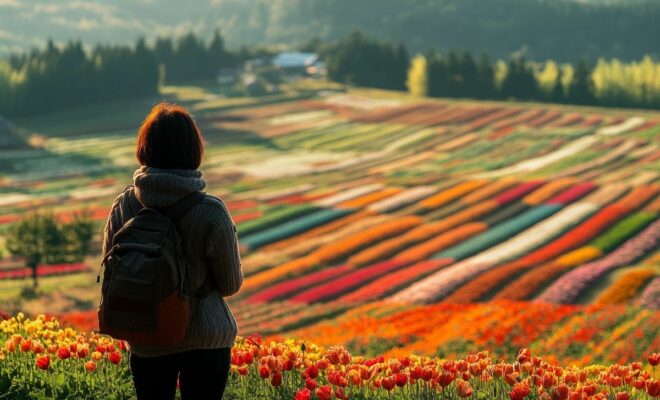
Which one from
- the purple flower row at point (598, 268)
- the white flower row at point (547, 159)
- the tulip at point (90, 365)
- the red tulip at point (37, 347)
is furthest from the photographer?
the white flower row at point (547, 159)

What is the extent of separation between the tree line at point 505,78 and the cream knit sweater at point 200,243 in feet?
349

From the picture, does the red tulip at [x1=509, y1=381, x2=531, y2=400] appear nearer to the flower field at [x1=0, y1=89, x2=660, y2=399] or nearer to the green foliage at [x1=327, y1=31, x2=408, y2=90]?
the flower field at [x1=0, y1=89, x2=660, y2=399]

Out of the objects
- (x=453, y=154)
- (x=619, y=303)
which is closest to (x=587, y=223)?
(x=619, y=303)

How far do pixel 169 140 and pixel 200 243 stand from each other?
30.3 inches

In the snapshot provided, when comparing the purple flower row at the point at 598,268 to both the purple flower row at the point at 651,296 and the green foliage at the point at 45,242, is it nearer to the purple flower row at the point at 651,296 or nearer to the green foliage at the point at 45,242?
the purple flower row at the point at 651,296

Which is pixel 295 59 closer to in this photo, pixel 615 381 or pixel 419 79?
pixel 419 79

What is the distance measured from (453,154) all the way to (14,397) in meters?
71.4

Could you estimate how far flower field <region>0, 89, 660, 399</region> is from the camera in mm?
30703

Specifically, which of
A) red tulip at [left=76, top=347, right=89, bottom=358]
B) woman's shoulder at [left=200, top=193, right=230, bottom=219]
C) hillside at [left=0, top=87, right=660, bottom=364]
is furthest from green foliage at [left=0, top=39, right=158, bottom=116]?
woman's shoulder at [left=200, top=193, right=230, bottom=219]

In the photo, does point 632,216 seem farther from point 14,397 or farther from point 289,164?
point 14,397

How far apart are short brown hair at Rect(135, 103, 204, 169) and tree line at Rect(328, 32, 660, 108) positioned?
10637 centimetres

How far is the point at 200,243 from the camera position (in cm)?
689

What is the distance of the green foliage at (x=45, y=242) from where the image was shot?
149 feet

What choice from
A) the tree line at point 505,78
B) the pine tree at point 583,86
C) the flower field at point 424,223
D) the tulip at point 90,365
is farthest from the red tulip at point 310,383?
the pine tree at point 583,86
